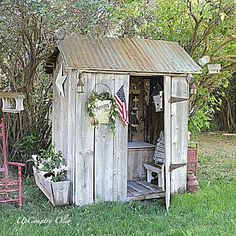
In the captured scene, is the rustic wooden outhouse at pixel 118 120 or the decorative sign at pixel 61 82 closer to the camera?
the rustic wooden outhouse at pixel 118 120

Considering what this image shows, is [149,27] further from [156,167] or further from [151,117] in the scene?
[156,167]

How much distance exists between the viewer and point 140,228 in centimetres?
362

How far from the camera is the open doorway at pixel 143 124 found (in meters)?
5.29

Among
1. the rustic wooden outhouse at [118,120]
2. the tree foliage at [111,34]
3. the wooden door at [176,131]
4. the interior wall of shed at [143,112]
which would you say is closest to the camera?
the rustic wooden outhouse at [118,120]

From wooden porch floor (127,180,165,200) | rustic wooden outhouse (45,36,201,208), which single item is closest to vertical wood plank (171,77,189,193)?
rustic wooden outhouse (45,36,201,208)

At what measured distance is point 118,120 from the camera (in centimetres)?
445

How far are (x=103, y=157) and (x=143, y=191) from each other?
30.0 inches

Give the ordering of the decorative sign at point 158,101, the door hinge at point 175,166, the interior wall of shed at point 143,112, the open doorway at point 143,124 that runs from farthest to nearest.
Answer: the interior wall of shed at point 143,112, the open doorway at point 143,124, the decorative sign at point 158,101, the door hinge at point 175,166

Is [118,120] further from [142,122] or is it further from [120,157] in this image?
[142,122]

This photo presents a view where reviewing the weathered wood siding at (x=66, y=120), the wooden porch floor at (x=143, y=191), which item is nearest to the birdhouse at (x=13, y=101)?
the weathered wood siding at (x=66, y=120)

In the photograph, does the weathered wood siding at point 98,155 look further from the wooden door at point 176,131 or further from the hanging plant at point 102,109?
the wooden door at point 176,131

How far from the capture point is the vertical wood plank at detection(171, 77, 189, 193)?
15.3 feet

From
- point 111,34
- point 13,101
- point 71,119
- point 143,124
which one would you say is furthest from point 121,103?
point 111,34

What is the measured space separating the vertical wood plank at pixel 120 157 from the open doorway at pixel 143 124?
0.61 m
